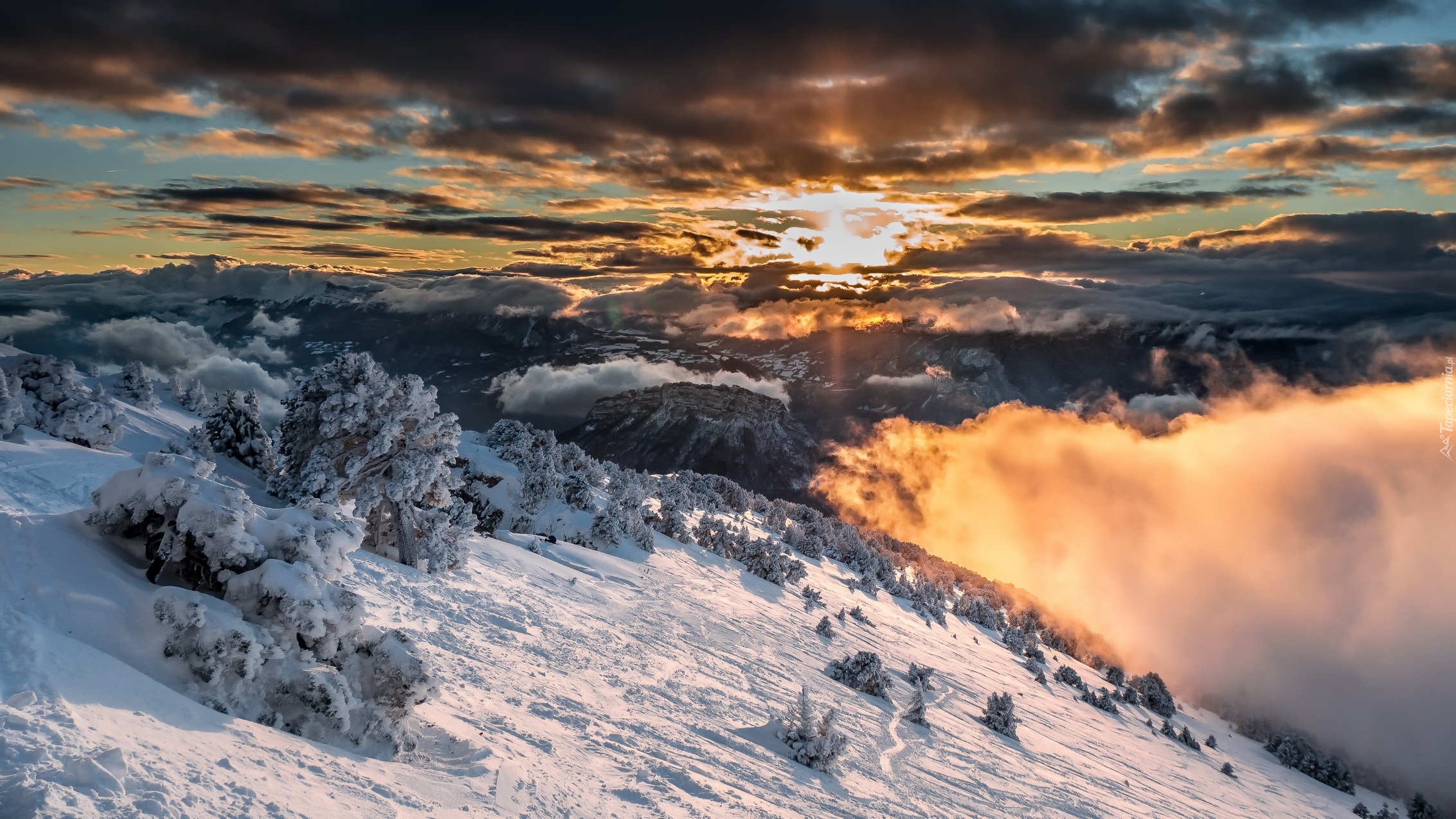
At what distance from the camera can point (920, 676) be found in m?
37.8

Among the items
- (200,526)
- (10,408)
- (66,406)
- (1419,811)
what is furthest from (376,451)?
(1419,811)

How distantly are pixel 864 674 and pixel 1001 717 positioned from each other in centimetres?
765

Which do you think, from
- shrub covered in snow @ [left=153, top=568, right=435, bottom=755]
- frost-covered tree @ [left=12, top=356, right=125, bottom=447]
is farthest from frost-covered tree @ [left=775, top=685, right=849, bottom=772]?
frost-covered tree @ [left=12, top=356, right=125, bottom=447]

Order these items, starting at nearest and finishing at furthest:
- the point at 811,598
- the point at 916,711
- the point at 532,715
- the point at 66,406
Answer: the point at 532,715, the point at 916,711, the point at 66,406, the point at 811,598

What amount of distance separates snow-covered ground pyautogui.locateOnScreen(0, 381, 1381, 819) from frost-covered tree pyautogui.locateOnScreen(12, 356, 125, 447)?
2145 mm

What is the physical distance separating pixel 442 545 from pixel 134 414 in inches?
1468

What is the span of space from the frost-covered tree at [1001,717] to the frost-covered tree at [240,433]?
120 feet

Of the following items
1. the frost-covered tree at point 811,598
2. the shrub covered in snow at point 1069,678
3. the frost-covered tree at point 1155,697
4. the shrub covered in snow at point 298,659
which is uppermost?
the shrub covered in snow at point 298,659

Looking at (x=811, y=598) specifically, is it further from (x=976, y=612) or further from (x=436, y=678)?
(x=436, y=678)

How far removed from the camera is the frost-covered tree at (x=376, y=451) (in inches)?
1017

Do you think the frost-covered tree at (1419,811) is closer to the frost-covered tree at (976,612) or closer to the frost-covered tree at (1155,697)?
the frost-covered tree at (1155,697)

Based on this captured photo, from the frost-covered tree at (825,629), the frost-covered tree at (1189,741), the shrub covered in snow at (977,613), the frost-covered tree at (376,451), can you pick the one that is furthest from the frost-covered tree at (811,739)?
the shrub covered in snow at (977,613)

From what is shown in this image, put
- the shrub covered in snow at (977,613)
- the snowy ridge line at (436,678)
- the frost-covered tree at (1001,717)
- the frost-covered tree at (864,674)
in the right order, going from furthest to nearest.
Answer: the shrub covered in snow at (977,613)
the frost-covered tree at (1001,717)
the frost-covered tree at (864,674)
the snowy ridge line at (436,678)

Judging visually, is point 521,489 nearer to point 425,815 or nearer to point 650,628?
point 650,628
